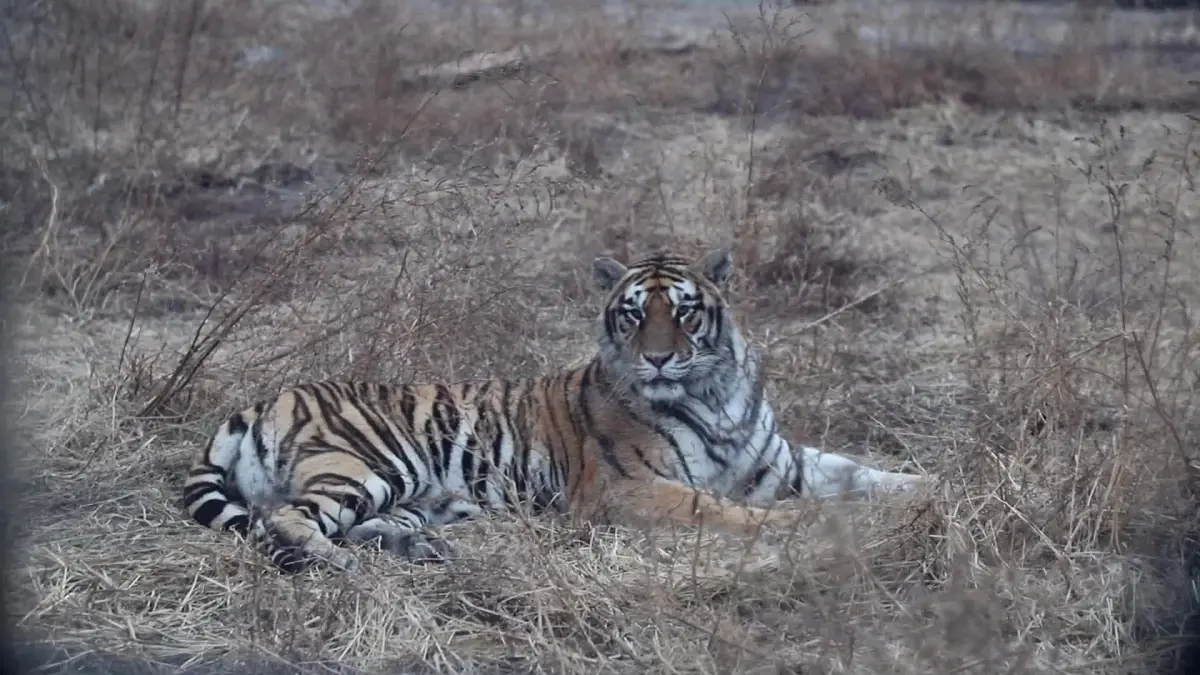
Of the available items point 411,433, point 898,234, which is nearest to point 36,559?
point 411,433

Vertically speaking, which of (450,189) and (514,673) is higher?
(450,189)

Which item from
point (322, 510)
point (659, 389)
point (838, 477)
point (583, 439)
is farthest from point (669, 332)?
point (322, 510)

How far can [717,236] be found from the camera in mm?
7633

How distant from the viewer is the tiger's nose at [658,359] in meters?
5.31

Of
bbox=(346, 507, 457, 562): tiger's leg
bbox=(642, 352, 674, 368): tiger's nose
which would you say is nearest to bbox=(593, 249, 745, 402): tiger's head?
bbox=(642, 352, 674, 368): tiger's nose

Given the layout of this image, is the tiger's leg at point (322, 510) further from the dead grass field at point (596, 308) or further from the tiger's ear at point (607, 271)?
the tiger's ear at point (607, 271)

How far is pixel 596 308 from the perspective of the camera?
7426 millimetres

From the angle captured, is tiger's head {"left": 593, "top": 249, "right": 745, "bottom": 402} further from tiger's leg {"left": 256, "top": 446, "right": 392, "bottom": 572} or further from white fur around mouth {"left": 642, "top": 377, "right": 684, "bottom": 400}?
tiger's leg {"left": 256, "top": 446, "right": 392, "bottom": 572}

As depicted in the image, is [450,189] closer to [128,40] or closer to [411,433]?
[411,433]

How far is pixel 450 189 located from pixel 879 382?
7.03ft

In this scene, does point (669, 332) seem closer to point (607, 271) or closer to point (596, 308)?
point (607, 271)

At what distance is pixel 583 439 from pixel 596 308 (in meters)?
2.03

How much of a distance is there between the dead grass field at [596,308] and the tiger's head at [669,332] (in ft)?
1.70

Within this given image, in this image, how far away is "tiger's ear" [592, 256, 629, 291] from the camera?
558 cm
